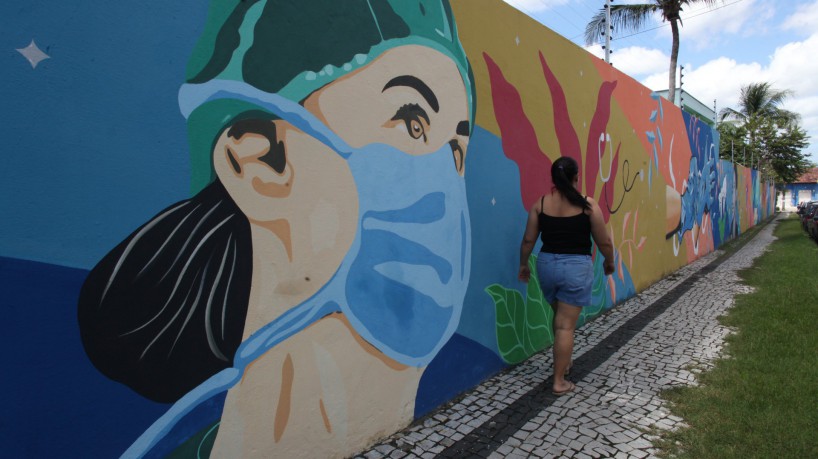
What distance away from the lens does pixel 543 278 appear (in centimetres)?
361

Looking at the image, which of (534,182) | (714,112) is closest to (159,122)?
(534,182)

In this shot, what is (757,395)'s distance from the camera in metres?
3.30

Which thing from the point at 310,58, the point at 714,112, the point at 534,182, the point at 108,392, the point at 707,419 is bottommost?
the point at 707,419

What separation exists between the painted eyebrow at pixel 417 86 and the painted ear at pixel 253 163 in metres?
0.86

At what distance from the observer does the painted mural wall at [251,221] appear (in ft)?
5.14

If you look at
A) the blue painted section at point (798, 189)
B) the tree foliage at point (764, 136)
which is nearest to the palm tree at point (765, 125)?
the tree foliage at point (764, 136)

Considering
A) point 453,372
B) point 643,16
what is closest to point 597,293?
point 453,372

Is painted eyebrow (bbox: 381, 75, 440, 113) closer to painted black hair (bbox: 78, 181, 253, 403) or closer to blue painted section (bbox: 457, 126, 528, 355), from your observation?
blue painted section (bbox: 457, 126, 528, 355)

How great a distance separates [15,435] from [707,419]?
3538 millimetres

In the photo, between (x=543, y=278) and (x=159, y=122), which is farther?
(x=543, y=278)

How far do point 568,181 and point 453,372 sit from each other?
1635mm

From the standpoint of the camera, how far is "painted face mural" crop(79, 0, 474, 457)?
186 centimetres

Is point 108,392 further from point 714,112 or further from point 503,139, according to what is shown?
point 714,112

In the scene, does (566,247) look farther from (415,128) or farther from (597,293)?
(597,293)
